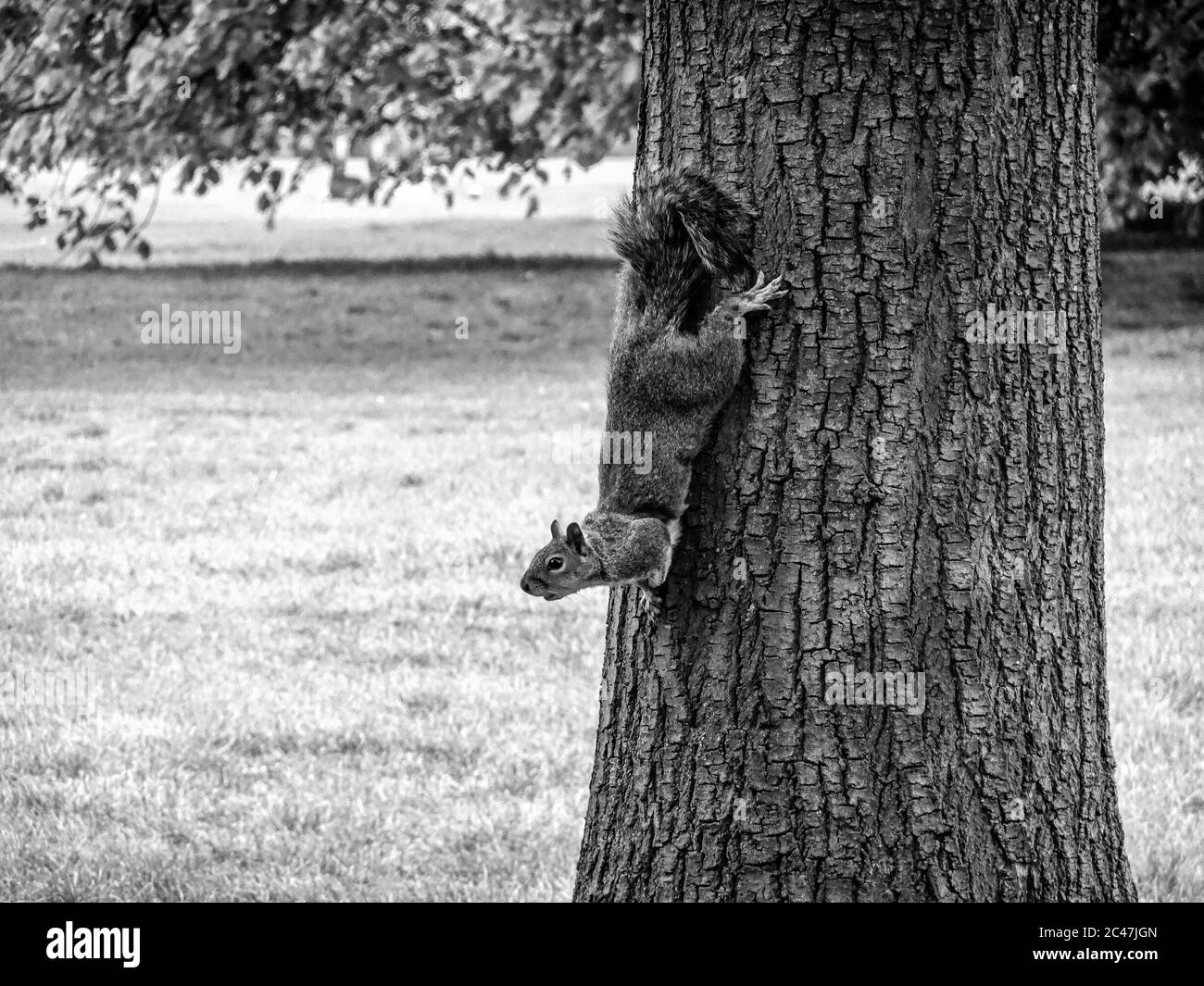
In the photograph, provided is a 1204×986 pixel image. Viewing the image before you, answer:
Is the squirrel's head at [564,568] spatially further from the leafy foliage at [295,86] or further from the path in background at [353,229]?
the path in background at [353,229]

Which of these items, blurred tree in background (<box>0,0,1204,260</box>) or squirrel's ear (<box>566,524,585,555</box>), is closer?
squirrel's ear (<box>566,524,585,555</box>)

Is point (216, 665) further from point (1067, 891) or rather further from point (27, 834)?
point (1067, 891)

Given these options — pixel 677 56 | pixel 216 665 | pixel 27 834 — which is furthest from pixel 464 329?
pixel 677 56

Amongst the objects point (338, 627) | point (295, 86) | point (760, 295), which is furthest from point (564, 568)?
point (295, 86)

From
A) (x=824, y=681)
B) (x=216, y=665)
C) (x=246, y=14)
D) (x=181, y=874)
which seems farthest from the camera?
(x=246, y=14)

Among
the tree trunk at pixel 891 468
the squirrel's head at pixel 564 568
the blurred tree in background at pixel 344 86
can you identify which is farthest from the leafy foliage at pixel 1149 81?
the squirrel's head at pixel 564 568

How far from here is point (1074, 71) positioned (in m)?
2.34

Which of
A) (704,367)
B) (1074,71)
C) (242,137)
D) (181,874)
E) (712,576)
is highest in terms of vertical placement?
(242,137)

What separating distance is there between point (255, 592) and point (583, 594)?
1.21 meters

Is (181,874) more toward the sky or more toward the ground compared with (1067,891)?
more toward the ground

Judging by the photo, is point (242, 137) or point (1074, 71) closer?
point (1074, 71)

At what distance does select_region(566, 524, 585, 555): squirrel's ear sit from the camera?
244cm

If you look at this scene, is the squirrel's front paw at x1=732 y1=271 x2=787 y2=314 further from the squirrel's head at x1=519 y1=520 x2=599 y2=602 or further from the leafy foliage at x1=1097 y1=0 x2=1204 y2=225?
the leafy foliage at x1=1097 y1=0 x2=1204 y2=225

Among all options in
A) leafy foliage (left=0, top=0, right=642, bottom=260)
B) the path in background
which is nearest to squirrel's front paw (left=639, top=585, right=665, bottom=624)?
leafy foliage (left=0, top=0, right=642, bottom=260)
